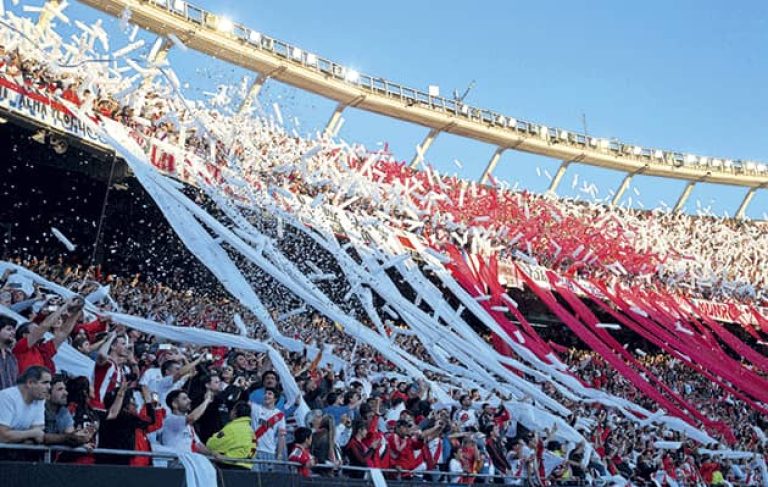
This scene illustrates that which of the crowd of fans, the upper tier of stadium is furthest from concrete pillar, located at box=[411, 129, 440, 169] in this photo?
the crowd of fans

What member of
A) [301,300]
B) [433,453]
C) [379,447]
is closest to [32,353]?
[379,447]

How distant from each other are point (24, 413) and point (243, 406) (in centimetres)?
211

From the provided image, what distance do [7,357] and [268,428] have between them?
2548 mm

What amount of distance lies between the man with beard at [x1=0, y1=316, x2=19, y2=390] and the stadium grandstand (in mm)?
14

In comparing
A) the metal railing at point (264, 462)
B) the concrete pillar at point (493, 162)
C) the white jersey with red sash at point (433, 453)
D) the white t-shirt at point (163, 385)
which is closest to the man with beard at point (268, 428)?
the metal railing at point (264, 462)

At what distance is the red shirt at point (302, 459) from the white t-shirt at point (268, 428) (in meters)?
0.27

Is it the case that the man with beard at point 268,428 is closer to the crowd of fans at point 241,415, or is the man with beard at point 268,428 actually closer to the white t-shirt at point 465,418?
the crowd of fans at point 241,415

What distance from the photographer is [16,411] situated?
5.40 metres

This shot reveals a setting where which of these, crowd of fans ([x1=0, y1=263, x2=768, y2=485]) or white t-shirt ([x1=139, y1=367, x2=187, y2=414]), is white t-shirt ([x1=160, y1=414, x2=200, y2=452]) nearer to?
crowd of fans ([x1=0, y1=263, x2=768, y2=485])

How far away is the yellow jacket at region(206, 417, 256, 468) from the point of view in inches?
280

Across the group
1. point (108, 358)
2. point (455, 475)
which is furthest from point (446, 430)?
point (108, 358)

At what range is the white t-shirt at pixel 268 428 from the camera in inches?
308

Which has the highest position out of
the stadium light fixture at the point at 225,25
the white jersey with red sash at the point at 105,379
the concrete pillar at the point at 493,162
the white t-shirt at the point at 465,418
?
the concrete pillar at the point at 493,162

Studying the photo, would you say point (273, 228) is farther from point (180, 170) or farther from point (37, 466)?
point (37, 466)
